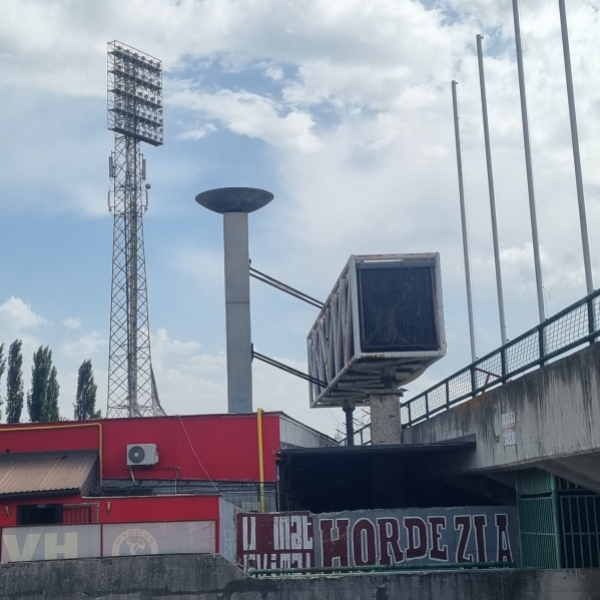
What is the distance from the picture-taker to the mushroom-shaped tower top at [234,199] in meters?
34.2

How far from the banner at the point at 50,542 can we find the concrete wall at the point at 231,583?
0.25 m

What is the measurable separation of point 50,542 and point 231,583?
11.9ft

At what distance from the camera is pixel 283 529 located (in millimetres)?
20188

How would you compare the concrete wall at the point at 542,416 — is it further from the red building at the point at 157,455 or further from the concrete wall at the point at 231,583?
the red building at the point at 157,455

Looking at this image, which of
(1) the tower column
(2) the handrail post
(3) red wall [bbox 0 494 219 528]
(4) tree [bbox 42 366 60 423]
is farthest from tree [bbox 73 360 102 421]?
(2) the handrail post

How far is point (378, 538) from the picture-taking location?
20.6 m

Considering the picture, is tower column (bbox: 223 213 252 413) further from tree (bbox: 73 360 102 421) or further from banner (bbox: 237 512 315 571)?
tree (bbox: 73 360 102 421)

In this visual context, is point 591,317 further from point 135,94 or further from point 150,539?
point 135,94

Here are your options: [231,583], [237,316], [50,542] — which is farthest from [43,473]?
[237,316]

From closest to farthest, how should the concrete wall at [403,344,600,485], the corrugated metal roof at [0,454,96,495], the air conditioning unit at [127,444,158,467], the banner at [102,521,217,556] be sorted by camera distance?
1. the concrete wall at [403,344,600,485]
2. the banner at [102,521,217,556]
3. the corrugated metal roof at [0,454,96,495]
4. the air conditioning unit at [127,444,158,467]

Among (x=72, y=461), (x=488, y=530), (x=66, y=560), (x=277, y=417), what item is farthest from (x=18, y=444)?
(x=488, y=530)

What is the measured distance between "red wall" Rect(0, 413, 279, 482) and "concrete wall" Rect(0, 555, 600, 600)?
7.18 m

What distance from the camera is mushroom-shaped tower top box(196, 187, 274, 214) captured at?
34.2 metres

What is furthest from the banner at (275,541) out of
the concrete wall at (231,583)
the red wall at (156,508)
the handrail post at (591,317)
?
the handrail post at (591,317)
